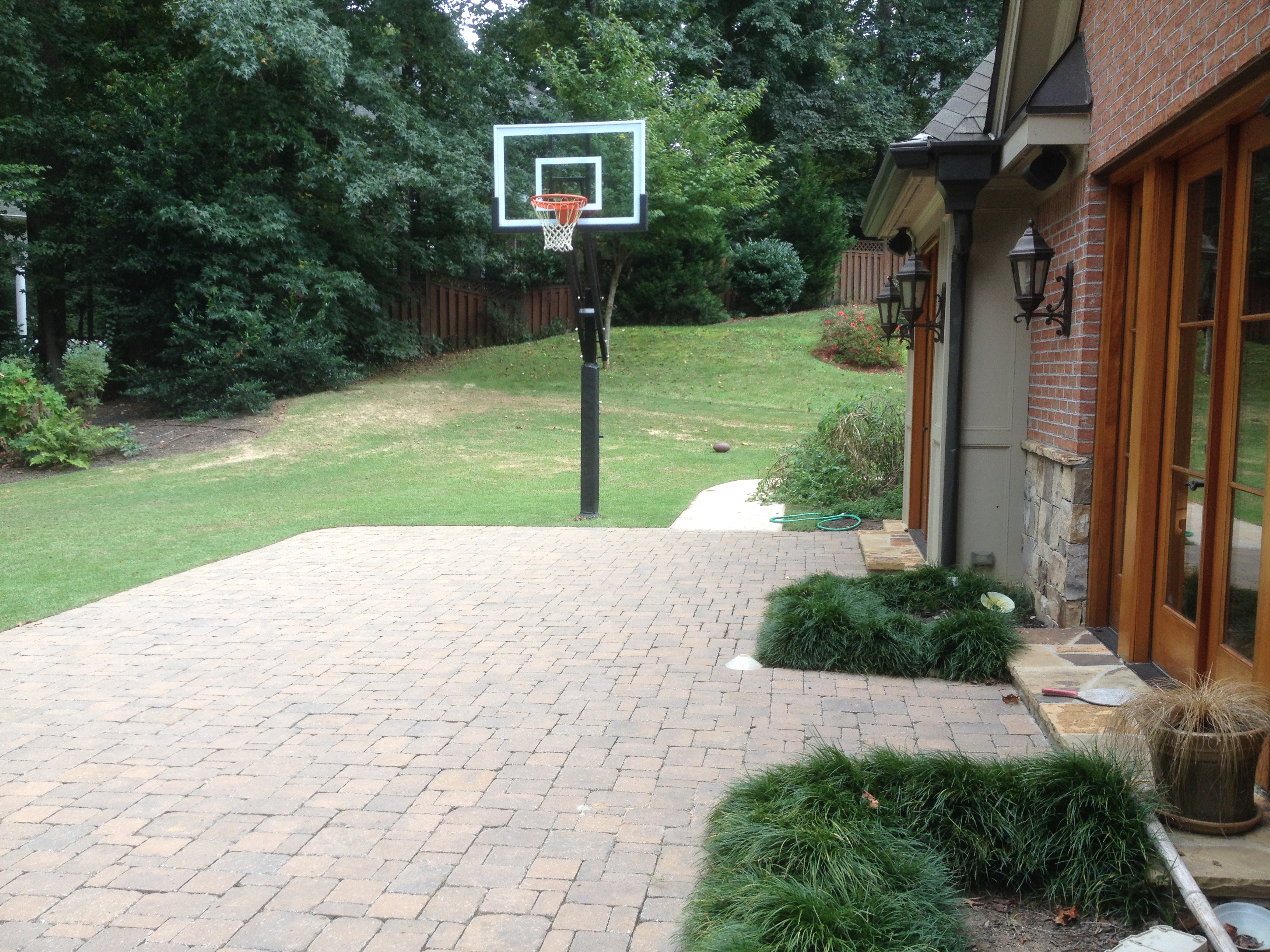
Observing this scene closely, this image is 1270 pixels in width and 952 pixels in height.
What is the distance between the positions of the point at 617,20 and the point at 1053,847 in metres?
21.9

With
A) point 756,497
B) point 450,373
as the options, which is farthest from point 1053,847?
point 450,373

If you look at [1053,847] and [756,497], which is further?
[756,497]

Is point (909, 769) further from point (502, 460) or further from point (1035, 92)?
point (502, 460)

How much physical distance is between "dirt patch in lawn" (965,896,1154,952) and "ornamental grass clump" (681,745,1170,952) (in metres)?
0.04

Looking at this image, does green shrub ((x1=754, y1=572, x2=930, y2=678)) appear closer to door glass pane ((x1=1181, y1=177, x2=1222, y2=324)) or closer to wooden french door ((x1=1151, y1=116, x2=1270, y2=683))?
wooden french door ((x1=1151, y1=116, x2=1270, y2=683))

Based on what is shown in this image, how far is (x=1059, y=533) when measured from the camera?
5.23 metres

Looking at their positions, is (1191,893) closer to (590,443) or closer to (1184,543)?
(1184,543)

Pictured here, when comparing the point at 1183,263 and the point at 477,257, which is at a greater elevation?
the point at 477,257

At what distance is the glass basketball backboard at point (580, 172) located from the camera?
9.98m

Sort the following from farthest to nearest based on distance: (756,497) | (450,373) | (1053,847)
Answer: (450,373) → (756,497) → (1053,847)

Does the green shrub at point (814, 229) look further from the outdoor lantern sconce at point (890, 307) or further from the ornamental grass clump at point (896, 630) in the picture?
the ornamental grass clump at point (896, 630)

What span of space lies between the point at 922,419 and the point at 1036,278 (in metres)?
3.10

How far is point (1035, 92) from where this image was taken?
5090 mm

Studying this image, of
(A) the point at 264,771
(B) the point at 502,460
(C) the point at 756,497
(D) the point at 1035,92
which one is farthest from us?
(B) the point at 502,460
